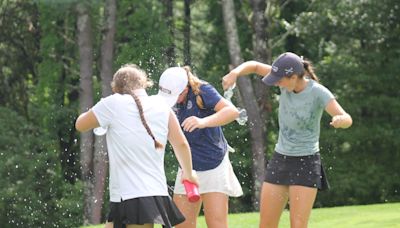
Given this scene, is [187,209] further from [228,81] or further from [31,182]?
[31,182]

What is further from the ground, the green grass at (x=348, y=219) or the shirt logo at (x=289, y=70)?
the shirt logo at (x=289, y=70)

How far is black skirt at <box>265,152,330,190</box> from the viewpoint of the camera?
25.1ft

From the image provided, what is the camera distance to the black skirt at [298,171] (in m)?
7.66

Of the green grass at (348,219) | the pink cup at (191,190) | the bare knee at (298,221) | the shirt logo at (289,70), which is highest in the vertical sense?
the shirt logo at (289,70)

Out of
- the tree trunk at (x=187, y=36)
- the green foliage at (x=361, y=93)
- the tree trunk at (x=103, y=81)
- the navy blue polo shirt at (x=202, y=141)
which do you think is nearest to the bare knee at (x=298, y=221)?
the navy blue polo shirt at (x=202, y=141)

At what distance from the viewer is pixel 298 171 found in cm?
767

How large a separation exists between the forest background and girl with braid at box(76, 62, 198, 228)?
18.5m

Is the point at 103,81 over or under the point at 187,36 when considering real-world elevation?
under

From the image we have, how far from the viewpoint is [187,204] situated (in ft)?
25.6

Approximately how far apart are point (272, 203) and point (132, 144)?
180 cm

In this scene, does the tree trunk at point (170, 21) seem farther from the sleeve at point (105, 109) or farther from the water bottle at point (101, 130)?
the sleeve at point (105, 109)

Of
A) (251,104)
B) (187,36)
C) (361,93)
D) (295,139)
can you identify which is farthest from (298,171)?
(361,93)

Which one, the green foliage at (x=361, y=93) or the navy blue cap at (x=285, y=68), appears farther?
the green foliage at (x=361, y=93)

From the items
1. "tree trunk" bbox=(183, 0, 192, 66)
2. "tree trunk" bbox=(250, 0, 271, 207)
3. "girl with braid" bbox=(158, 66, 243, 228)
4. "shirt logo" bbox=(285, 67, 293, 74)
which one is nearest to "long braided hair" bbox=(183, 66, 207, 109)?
"girl with braid" bbox=(158, 66, 243, 228)
